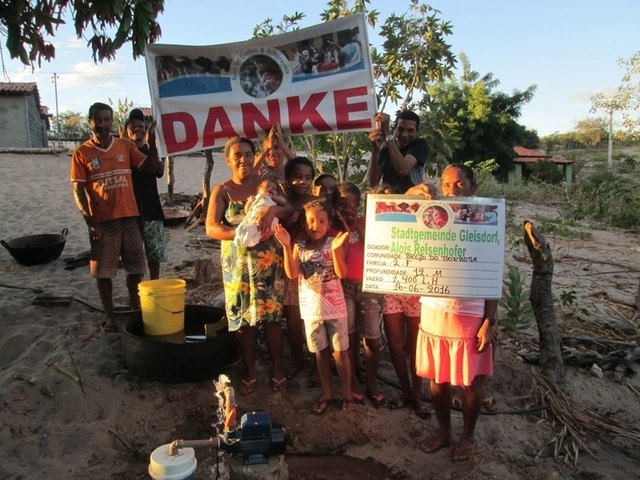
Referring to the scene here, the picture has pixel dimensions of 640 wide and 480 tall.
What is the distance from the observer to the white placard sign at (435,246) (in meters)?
2.67

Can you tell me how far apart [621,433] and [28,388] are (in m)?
4.04

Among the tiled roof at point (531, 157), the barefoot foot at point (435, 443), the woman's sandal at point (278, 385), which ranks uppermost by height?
the tiled roof at point (531, 157)

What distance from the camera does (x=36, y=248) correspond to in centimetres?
614

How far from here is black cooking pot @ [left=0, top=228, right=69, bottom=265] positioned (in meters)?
6.11

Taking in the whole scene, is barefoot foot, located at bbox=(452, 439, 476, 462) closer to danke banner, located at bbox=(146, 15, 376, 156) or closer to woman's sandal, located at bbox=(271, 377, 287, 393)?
woman's sandal, located at bbox=(271, 377, 287, 393)

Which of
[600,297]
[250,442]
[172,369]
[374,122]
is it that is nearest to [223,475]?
[250,442]

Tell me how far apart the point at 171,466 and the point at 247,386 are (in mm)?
1442

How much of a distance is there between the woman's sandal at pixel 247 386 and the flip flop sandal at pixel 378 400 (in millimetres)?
826

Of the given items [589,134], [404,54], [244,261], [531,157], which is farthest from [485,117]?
[589,134]

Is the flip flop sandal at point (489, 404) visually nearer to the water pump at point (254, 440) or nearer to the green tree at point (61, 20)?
the water pump at point (254, 440)

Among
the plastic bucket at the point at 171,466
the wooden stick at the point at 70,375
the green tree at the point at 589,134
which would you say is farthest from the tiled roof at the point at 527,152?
the plastic bucket at the point at 171,466

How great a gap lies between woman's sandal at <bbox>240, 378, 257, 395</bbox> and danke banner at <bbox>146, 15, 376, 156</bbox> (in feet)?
6.05

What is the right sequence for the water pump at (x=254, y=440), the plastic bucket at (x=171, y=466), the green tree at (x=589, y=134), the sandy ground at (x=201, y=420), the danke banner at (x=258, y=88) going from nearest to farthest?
the plastic bucket at (x=171, y=466), the water pump at (x=254, y=440), the sandy ground at (x=201, y=420), the danke banner at (x=258, y=88), the green tree at (x=589, y=134)

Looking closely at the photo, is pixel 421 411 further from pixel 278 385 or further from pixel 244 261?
pixel 244 261
